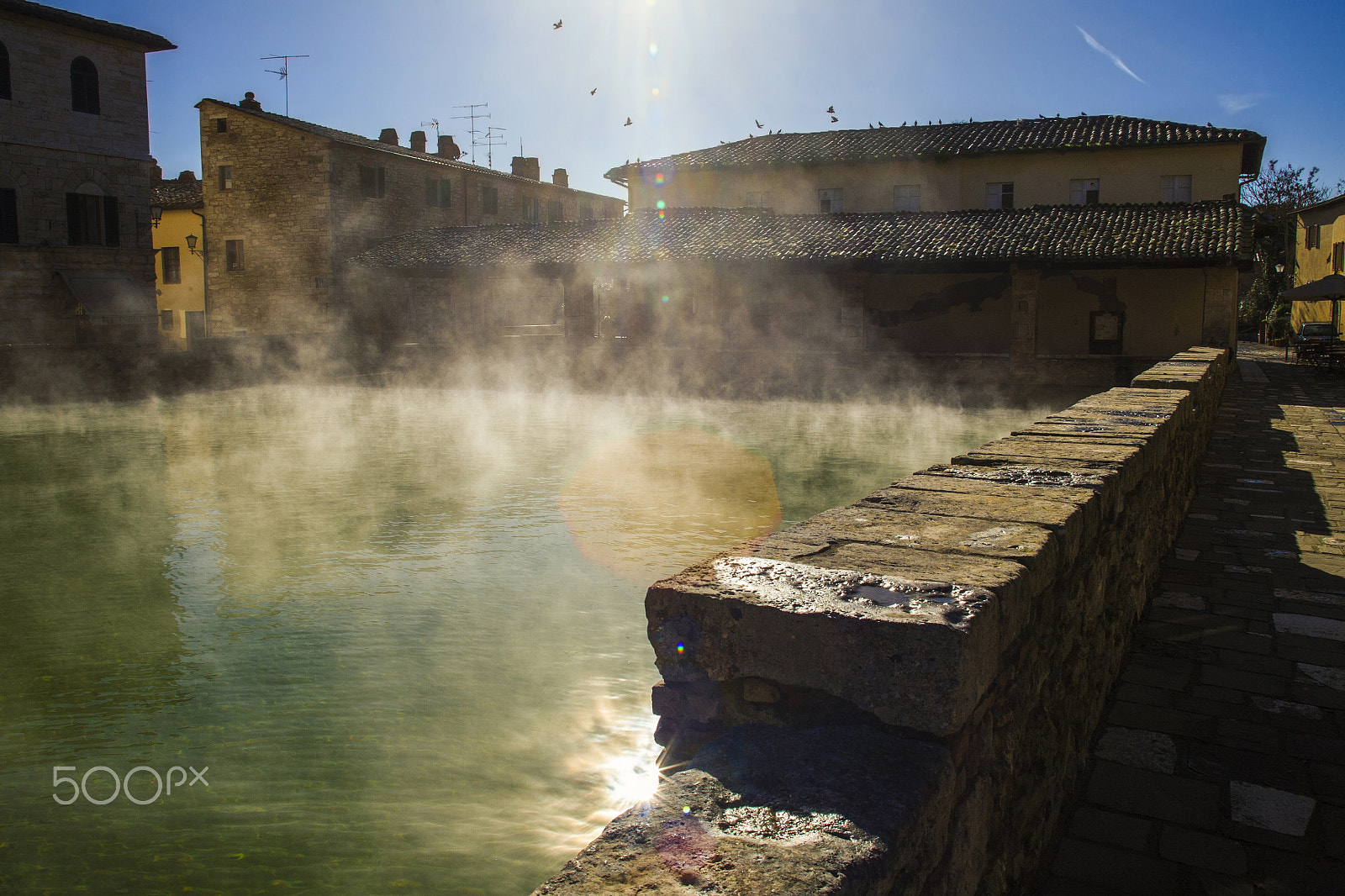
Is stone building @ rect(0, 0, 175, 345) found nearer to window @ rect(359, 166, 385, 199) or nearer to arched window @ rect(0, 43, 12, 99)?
arched window @ rect(0, 43, 12, 99)

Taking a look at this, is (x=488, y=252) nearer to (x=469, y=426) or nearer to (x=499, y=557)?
(x=469, y=426)

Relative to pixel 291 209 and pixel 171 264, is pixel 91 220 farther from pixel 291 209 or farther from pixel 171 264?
pixel 171 264

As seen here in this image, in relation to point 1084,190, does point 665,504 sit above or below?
below

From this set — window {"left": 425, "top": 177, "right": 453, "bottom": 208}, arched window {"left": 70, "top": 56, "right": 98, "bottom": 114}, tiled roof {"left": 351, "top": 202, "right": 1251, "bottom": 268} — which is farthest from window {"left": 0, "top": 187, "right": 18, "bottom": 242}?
window {"left": 425, "top": 177, "right": 453, "bottom": 208}

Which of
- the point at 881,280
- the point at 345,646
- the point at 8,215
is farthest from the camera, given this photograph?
the point at 881,280

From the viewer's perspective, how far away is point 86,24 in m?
20.3

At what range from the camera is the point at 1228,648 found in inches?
140

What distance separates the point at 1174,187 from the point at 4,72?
2698 cm

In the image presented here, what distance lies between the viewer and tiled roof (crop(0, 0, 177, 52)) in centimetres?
1909

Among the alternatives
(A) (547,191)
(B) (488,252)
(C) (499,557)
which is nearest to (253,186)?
(B) (488,252)

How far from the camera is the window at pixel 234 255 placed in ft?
92.8

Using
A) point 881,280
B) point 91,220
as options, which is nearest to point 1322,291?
point 881,280

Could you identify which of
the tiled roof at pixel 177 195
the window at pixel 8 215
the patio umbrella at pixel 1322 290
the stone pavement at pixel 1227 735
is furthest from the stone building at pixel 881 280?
the stone pavement at pixel 1227 735

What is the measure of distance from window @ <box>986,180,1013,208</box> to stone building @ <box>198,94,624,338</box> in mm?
17119
